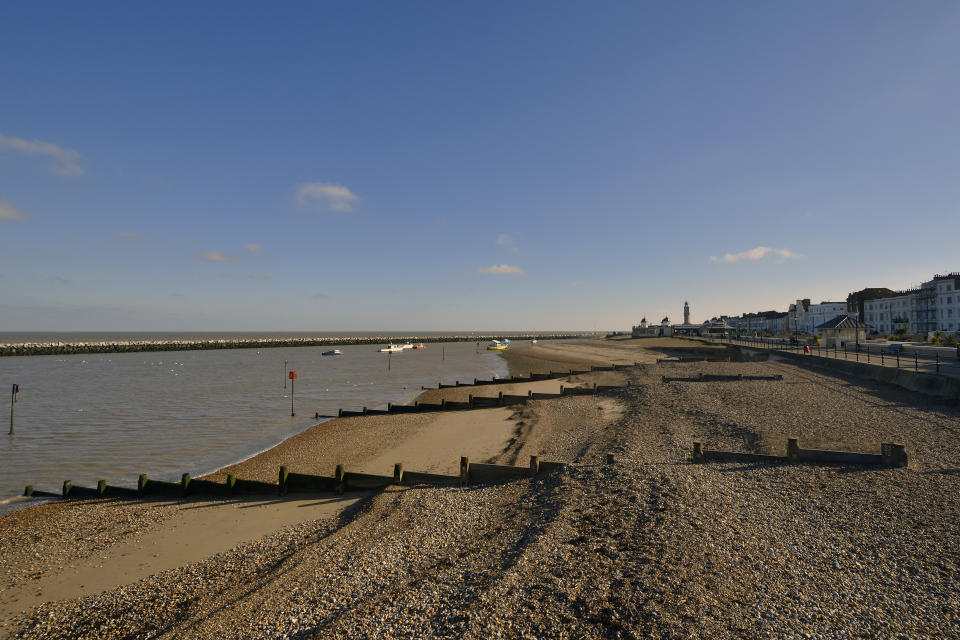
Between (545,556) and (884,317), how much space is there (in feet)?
437

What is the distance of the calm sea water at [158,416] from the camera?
19688 millimetres

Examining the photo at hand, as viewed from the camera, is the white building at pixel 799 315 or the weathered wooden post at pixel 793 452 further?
the white building at pixel 799 315

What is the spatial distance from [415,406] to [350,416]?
4.27m

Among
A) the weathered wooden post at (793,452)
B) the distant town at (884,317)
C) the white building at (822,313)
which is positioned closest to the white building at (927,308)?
the distant town at (884,317)

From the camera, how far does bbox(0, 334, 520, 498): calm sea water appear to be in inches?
775

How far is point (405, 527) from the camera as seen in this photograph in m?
11.2

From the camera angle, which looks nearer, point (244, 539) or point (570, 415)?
point (244, 539)

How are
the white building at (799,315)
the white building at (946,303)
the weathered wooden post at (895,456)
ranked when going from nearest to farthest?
the weathered wooden post at (895,456) < the white building at (946,303) < the white building at (799,315)

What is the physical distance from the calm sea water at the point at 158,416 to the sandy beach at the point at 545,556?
4.85 metres

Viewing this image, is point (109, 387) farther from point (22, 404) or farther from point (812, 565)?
point (812, 565)

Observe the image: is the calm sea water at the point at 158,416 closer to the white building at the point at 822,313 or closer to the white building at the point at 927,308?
the white building at the point at 927,308

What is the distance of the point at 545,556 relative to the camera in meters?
8.88

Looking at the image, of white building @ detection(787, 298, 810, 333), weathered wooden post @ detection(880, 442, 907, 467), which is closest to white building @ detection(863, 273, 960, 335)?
white building @ detection(787, 298, 810, 333)

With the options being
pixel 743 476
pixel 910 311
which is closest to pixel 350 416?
pixel 743 476
